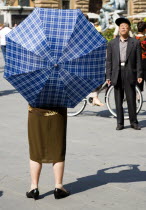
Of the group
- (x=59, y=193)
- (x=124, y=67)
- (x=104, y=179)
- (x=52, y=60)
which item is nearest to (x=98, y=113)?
(x=124, y=67)

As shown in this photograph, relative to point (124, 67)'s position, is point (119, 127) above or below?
below

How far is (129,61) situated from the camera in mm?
9992

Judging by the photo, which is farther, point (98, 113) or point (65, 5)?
point (65, 5)

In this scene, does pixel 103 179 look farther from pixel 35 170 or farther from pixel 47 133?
pixel 47 133

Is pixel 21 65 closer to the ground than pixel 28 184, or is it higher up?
higher up

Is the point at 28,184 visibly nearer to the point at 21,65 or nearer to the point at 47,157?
the point at 47,157

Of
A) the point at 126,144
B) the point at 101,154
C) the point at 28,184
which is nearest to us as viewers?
the point at 28,184

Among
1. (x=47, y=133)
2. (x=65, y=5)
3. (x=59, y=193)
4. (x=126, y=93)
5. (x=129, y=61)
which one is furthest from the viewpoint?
(x=65, y=5)

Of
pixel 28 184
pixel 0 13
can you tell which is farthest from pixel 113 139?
pixel 0 13

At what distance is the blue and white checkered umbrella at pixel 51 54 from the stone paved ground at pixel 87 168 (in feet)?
3.18

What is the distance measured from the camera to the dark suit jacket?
32.6ft

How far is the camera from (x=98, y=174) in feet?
22.9

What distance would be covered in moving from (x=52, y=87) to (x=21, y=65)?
12.8 inches

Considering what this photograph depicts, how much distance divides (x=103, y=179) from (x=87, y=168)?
Result: 531 millimetres
